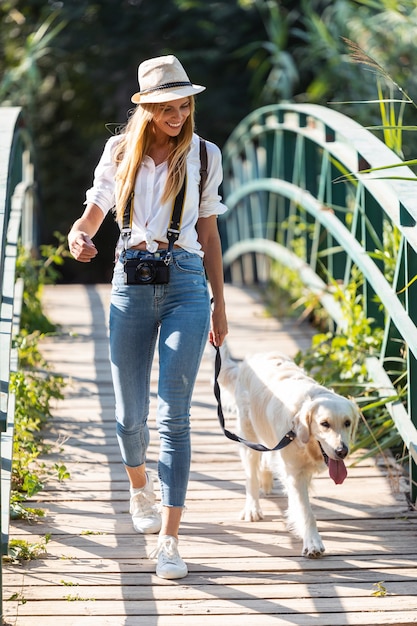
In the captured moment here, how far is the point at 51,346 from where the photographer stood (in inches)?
257

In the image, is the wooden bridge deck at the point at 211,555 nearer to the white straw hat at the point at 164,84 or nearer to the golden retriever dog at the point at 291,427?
the golden retriever dog at the point at 291,427

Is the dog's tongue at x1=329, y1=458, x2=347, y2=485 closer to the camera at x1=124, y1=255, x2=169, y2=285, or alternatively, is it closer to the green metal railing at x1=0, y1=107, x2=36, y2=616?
the camera at x1=124, y1=255, x2=169, y2=285

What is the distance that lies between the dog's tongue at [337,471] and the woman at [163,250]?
0.50 m

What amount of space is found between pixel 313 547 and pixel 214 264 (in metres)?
1.05

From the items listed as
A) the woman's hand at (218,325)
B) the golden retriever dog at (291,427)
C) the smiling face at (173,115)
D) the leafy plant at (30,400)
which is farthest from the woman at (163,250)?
the leafy plant at (30,400)

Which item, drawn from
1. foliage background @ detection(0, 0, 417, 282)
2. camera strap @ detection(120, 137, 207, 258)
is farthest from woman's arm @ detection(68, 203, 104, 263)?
foliage background @ detection(0, 0, 417, 282)

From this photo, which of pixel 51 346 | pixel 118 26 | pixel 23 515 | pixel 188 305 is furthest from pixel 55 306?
pixel 118 26

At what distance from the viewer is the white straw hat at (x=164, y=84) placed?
11.0 ft

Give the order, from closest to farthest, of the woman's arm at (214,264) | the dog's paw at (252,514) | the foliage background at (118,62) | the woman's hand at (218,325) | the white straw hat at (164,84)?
1. the white straw hat at (164,84)
2. the woman's arm at (214,264)
3. the woman's hand at (218,325)
4. the dog's paw at (252,514)
5. the foliage background at (118,62)

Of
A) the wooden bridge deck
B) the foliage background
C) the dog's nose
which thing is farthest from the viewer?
the foliage background

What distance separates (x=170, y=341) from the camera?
3.44 metres

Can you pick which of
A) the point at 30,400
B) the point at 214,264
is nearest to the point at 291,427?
the point at 214,264

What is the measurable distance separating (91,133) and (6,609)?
12.8m

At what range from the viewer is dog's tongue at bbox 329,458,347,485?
354cm
